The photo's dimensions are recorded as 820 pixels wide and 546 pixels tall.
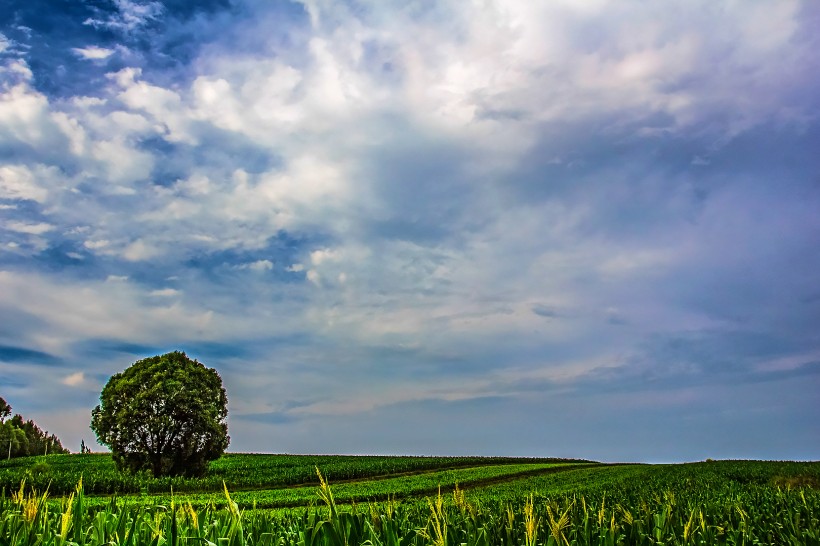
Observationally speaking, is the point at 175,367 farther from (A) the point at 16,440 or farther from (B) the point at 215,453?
(A) the point at 16,440

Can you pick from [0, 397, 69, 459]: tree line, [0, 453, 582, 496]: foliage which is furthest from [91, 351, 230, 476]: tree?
[0, 397, 69, 459]: tree line

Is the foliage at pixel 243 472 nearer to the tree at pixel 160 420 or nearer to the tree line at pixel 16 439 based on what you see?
the tree at pixel 160 420

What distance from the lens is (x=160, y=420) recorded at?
132 ft

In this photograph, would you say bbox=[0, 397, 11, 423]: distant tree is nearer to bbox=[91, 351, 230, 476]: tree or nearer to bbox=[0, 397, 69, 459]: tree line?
bbox=[0, 397, 69, 459]: tree line

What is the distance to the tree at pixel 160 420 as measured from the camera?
4031 centimetres

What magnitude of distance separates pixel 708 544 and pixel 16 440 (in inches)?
3958

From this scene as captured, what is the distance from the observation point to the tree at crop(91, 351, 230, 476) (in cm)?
4031

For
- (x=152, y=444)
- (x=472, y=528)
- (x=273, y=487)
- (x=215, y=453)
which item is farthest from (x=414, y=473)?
(x=472, y=528)

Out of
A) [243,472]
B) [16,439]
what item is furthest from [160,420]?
[16,439]

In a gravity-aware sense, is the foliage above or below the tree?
below

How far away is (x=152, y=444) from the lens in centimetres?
4053

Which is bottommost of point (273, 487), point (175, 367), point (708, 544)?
point (273, 487)

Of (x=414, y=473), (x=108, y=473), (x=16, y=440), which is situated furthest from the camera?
(x=16, y=440)

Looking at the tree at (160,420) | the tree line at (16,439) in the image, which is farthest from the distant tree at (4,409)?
the tree at (160,420)
